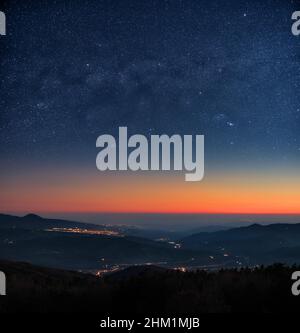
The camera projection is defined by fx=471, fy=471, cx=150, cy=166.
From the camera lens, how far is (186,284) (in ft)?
28.8

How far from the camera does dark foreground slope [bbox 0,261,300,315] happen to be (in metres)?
7.70

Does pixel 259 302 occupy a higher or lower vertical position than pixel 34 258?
higher

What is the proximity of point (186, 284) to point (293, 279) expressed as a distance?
6.54ft

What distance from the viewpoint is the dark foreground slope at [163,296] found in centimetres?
770

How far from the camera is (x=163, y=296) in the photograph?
26.7ft
